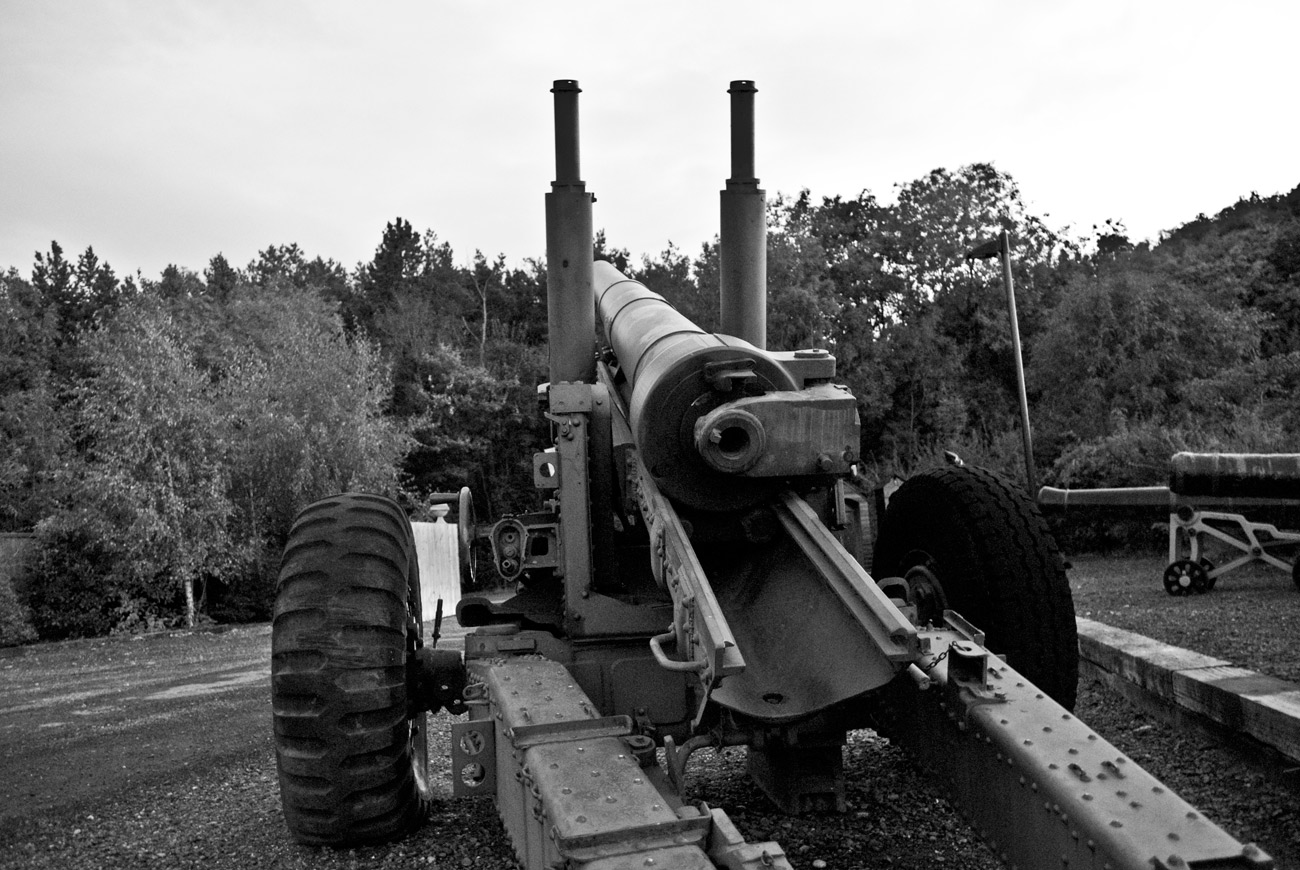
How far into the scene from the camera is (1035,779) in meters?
3.27

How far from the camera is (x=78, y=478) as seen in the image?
2336 cm

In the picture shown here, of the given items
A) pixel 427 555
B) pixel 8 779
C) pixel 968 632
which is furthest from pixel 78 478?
pixel 968 632

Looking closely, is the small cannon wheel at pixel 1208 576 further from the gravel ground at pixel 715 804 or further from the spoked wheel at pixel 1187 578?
the gravel ground at pixel 715 804

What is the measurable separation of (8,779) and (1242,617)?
851 cm

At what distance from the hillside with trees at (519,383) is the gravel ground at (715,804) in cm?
1167

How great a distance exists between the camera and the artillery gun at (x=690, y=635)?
3225mm

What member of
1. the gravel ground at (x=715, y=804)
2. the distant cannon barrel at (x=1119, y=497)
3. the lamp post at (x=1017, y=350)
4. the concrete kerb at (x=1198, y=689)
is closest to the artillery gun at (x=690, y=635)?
the gravel ground at (x=715, y=804)

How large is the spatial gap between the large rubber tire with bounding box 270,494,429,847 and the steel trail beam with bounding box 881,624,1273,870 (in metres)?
1.87

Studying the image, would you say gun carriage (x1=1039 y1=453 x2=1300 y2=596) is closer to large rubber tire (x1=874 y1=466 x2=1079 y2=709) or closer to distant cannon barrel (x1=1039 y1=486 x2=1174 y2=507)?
distant cannon barrel (x1=1039 y1=486 x2=1174 y2=507)

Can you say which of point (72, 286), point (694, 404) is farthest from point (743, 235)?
point (72, 286)

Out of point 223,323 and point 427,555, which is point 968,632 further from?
point 223,323

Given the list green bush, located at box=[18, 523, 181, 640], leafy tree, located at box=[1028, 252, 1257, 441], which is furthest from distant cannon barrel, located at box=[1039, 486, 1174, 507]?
green bush, located at box=[18, 523, 181, 640]

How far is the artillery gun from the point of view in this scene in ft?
10.6

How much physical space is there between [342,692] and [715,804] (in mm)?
1824
